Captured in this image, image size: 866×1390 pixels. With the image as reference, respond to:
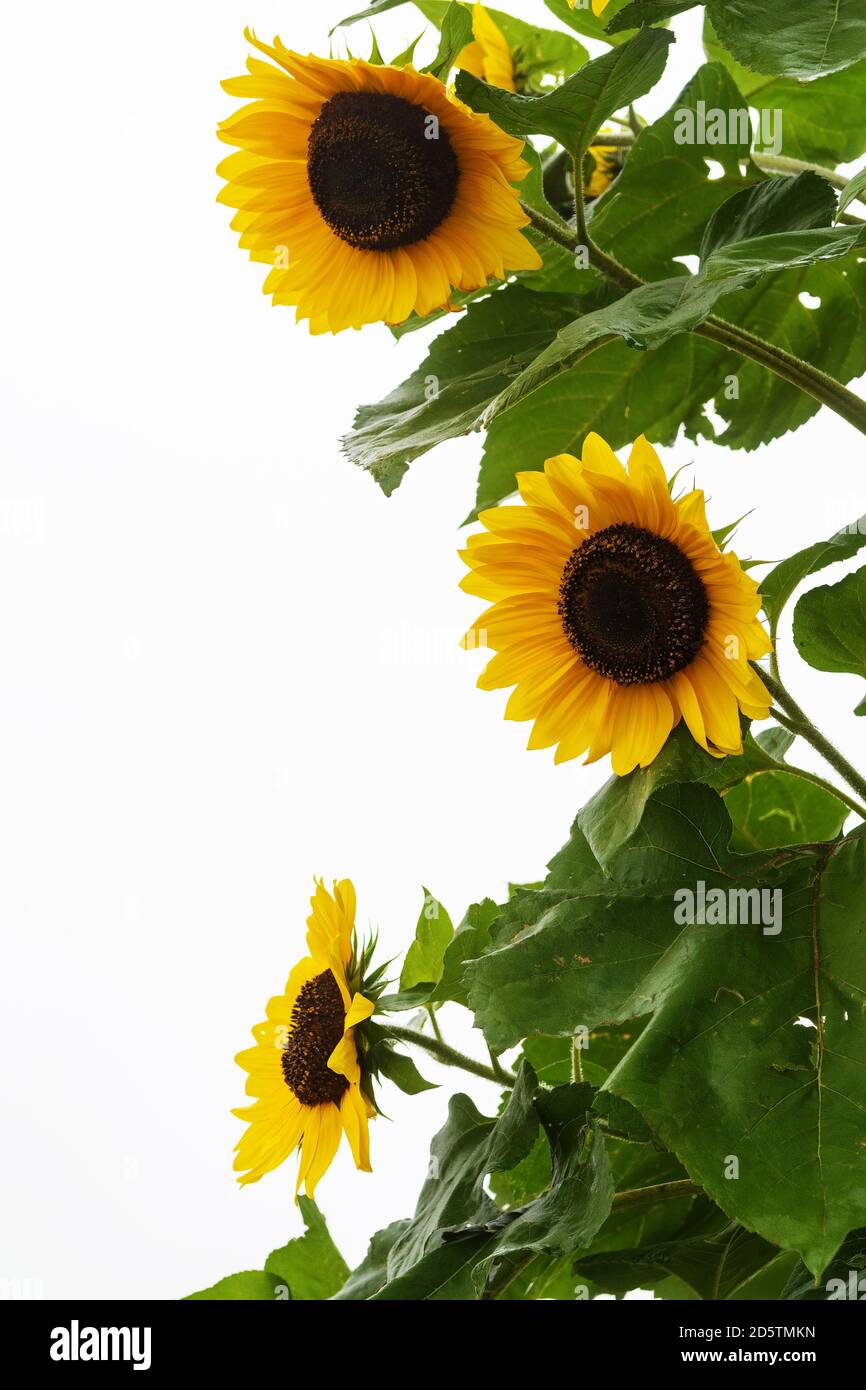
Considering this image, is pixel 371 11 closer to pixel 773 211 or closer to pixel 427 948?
pixel 773 211

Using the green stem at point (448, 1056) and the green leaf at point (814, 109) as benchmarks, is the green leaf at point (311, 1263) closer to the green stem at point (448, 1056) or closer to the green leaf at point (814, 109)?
the green stem at point (448, 1056)

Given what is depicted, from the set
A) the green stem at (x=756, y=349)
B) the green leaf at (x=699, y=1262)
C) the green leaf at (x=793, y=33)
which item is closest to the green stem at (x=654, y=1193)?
the green leaf at (x=699, y=1262)

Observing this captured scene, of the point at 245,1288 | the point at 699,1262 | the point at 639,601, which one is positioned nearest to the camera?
the point at 639,601

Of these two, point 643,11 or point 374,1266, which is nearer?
point 643,11

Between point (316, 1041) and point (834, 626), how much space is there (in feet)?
0.92

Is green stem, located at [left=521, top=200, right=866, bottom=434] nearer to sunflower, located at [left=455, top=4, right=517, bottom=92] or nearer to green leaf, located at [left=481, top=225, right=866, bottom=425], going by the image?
green leaf, located at [left=481, top=225, right=866, bottom=425]

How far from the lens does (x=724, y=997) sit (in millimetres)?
498

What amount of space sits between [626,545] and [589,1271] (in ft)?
1.08

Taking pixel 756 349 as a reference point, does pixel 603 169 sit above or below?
above

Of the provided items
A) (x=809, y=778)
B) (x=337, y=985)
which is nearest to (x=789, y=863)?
(x=809, y=778)

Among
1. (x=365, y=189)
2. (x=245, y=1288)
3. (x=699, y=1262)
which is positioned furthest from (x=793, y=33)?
(x=245, y=1288)

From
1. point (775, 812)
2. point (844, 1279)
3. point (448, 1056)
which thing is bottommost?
point (844, 1279)

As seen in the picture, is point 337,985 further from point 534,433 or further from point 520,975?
point 534,433

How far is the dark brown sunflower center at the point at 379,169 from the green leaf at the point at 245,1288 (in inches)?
19.5
